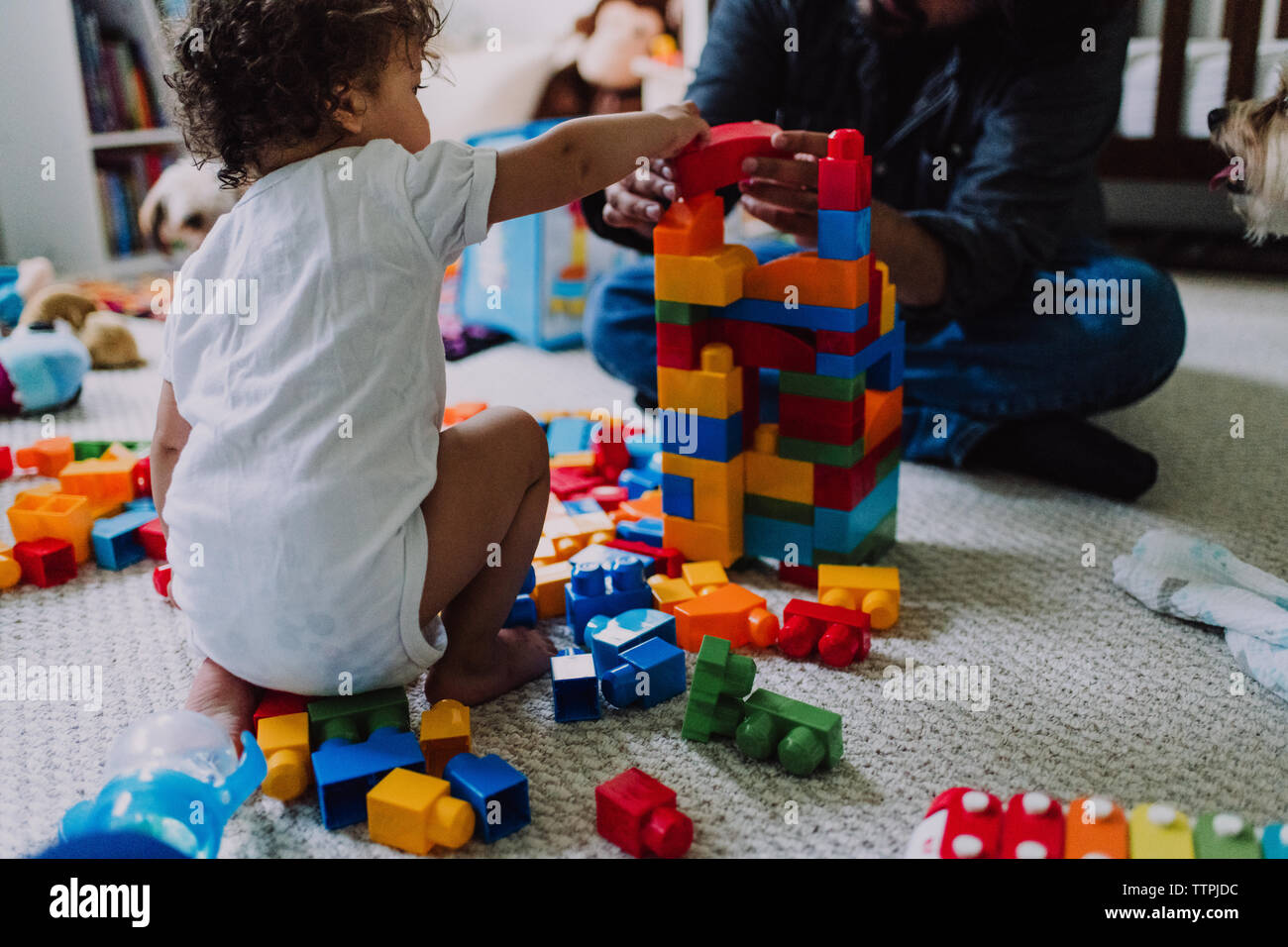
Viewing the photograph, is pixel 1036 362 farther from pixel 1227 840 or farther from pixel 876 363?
pixel 1227 840

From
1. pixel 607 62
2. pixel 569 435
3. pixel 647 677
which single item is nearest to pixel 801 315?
pixel 647 677

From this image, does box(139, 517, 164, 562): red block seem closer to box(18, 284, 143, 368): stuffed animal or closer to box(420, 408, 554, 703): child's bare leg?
box(420, 408, 554, 703): child's bare leg

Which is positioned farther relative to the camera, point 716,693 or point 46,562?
point 46,562

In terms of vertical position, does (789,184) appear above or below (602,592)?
above

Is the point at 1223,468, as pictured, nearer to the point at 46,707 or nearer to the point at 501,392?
the point at 501,392

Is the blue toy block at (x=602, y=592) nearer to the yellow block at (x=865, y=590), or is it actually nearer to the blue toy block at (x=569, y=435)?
the yellow block at (x=865, y=590)

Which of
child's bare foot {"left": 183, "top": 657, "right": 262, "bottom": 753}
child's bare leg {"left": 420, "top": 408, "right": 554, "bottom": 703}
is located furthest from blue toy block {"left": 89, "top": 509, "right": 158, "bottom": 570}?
child's bare leg {"left": 420, "top": 408, "right": 554, "bottom": 703}

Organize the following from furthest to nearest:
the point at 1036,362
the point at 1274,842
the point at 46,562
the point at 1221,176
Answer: the point at 1036,362 < the point at 1221,176 < the point at 46,562 < the point at 1274,842

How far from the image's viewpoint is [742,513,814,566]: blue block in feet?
3.47

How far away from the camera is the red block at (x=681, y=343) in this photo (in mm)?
1022

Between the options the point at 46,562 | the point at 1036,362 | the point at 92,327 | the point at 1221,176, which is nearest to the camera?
the point at 46,562

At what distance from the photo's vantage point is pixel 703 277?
3.28 ft

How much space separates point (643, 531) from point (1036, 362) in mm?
508

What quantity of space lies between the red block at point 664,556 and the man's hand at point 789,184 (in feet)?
1.04
